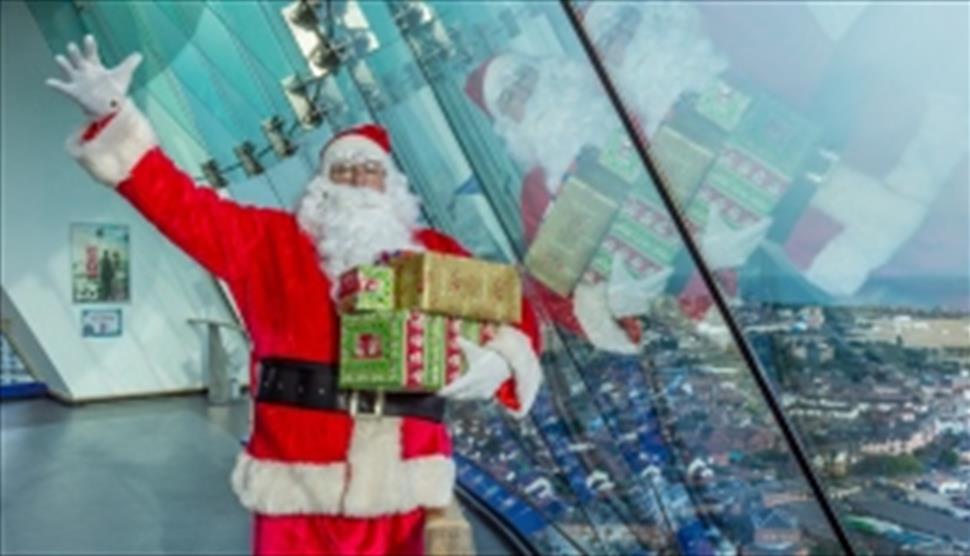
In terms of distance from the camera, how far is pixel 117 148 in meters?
1.46

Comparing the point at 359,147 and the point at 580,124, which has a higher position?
the point at 359,147

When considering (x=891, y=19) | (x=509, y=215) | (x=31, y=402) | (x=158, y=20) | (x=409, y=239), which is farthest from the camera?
(x=31, y=402)

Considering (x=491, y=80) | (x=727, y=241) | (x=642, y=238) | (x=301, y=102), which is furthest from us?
(x=301, y=102)

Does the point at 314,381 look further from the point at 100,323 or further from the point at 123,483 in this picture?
the point at 100,323

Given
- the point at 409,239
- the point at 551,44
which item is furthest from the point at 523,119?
the point at 409,239

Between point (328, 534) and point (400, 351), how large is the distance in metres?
0.39

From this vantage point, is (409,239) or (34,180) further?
(34,180)

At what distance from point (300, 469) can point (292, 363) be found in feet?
0.61

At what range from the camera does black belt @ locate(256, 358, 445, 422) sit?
1.58 meters

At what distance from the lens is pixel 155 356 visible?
7.28 m

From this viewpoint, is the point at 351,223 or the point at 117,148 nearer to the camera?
the point at 117,148

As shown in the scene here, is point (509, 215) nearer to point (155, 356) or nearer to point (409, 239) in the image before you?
point (409, 239)

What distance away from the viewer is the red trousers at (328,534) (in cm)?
159

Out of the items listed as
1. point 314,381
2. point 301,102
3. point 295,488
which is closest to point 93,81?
point 314,381
